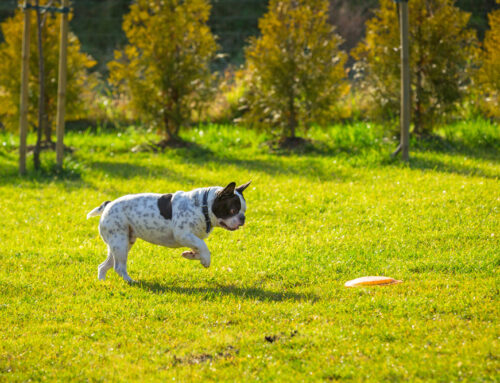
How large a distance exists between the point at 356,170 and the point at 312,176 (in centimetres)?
89

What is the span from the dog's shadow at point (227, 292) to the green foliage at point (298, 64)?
8.86 meters

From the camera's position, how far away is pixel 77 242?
848cm

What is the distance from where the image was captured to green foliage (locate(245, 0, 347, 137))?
1468cm

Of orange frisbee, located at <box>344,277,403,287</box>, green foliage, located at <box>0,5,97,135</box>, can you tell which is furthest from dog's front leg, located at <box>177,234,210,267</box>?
green foliage, located at <box>0,5,97,135</box>

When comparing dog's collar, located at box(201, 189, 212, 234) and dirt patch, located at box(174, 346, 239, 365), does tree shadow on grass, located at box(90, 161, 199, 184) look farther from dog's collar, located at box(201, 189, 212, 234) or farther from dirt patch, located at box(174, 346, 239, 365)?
dirt patch, located at box(174, 346, 239, 365)

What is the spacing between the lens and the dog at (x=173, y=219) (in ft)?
20.6

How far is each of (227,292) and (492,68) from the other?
10.1m

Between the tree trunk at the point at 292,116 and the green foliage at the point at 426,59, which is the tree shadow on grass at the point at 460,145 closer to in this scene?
the green foliage at the point at 426,59

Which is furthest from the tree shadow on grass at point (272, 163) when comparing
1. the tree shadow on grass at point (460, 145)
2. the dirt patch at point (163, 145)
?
the tree shadow on grass at point (460, 145)

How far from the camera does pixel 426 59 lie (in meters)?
14.1

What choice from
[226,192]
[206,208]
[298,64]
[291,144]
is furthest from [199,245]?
[298,64]

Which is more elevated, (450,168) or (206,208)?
(206,208)

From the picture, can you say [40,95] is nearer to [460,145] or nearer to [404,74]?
[404,74]

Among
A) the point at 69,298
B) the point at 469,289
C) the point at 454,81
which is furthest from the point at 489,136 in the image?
the point at 69,298
